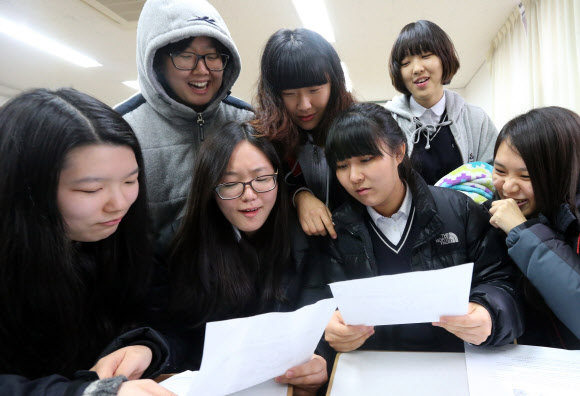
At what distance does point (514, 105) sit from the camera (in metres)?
3.96

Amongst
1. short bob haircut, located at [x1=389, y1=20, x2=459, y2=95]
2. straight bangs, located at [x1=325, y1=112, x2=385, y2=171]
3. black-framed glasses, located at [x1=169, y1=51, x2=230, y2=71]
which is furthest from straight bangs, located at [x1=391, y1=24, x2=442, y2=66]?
black-framed glasses, located at [x1=169, y1=51, x2=230, y2=71]

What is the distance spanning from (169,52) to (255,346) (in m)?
1.11

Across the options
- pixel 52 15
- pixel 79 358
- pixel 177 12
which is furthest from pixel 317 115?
pixel 52 15

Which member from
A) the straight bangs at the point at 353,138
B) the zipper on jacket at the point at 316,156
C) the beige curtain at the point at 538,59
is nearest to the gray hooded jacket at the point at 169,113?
the zipper on jacket at the point at 316,156

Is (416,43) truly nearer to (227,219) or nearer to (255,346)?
(227,219)

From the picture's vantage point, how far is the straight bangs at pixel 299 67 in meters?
1.15

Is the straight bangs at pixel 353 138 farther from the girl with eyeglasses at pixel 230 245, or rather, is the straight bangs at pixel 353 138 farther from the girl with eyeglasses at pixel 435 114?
the girl with eyeglasses at pixel 435 114

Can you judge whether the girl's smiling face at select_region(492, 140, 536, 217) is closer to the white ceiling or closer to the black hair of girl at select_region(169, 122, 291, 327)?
the black hair of girl at select_region(169, 122, 291, 327)

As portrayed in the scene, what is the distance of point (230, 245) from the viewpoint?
114 cm

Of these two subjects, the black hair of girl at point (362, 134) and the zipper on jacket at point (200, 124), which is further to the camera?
the zipper on jacket at point (200, 124)

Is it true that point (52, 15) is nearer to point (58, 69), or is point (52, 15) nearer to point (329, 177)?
point (58, 69)

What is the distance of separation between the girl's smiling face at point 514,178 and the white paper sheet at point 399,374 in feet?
1.72

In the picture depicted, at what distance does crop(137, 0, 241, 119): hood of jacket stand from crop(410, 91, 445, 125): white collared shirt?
90cm

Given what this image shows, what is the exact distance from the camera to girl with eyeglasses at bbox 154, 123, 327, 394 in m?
1.05
